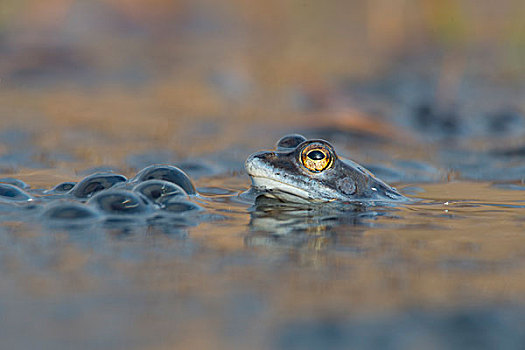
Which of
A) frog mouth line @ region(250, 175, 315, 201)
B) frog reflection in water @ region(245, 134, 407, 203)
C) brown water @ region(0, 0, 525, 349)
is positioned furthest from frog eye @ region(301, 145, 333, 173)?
brown water @ region(0, 0, 525, 349)

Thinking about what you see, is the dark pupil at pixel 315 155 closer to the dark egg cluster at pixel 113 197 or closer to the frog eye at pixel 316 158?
the frog eye at pixel 316 158

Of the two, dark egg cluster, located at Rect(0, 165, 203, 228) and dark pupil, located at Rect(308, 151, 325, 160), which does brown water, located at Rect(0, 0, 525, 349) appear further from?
dark pupil, located at Rect(308, 151, 325, 160)

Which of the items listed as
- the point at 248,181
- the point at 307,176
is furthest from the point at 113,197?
the point at 248,181

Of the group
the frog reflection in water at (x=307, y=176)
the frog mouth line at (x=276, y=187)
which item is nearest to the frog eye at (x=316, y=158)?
the frog reflection in water at (x=307, y=176)

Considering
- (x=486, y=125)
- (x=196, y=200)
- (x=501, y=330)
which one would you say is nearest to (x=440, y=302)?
(x=501, y=330)

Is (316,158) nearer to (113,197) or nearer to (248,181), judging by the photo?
(248,181)
